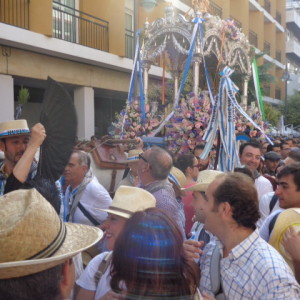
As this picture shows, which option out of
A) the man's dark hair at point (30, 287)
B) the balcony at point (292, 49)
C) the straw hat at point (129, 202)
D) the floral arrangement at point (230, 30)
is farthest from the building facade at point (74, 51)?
the balcony at point (292, 49)

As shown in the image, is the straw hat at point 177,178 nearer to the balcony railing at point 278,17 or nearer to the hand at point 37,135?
the hand at point 37,135

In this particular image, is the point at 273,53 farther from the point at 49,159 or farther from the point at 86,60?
the point at 49,159

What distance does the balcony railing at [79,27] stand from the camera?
44.9ft

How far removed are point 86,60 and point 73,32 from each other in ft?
3.84

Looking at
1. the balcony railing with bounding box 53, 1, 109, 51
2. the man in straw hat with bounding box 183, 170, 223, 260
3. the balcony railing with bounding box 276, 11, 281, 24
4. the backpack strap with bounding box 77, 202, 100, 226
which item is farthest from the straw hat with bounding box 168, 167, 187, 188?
the balcony railing with bounding box 276, 11, 281, 24

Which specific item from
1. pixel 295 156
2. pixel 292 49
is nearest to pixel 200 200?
pixel 295 156

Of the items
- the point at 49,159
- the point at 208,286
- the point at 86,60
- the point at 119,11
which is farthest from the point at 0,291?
the point at 119,11

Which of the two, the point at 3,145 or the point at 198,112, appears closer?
the point at 3,145

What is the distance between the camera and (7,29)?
10812 mm

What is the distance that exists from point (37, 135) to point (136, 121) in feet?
21.8

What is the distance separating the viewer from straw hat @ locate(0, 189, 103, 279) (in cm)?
144

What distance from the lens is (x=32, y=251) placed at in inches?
58.7

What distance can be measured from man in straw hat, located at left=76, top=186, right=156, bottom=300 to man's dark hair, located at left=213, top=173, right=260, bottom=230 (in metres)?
0.52

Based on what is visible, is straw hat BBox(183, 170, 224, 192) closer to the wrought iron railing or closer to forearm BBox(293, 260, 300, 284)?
forearm BBox(293, 260, 300, 284)
